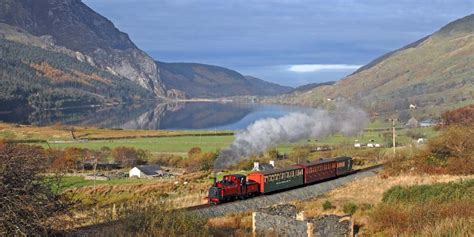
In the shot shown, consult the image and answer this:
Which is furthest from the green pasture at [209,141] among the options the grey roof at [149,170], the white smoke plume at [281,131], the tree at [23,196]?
the tree at [23,196]

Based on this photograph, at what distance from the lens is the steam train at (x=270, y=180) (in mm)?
33719

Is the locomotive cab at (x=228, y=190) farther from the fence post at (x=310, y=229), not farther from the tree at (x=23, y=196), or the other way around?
the tree at (x=23, y=196)

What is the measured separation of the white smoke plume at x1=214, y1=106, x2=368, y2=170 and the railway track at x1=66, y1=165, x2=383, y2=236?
38.8 ft

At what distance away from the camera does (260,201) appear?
35.5m

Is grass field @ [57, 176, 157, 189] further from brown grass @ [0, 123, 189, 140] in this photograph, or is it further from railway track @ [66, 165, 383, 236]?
brown grass @ [0, 123, 189, 140]

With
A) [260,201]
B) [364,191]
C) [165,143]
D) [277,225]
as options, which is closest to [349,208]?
[260,201]

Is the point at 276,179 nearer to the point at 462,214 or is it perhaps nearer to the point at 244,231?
the point at 244,231

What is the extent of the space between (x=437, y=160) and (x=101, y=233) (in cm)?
3709

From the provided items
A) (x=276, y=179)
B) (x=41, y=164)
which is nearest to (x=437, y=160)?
(x=276, y=179)

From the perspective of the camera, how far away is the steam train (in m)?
33.7

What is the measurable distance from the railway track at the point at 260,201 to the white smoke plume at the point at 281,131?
11.8 metres

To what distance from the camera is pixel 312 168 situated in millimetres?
44281

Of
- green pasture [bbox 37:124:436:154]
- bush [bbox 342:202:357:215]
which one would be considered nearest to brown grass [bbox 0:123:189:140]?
green pasture [bbox 37:124:436:154]

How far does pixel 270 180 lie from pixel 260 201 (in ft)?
9.17
